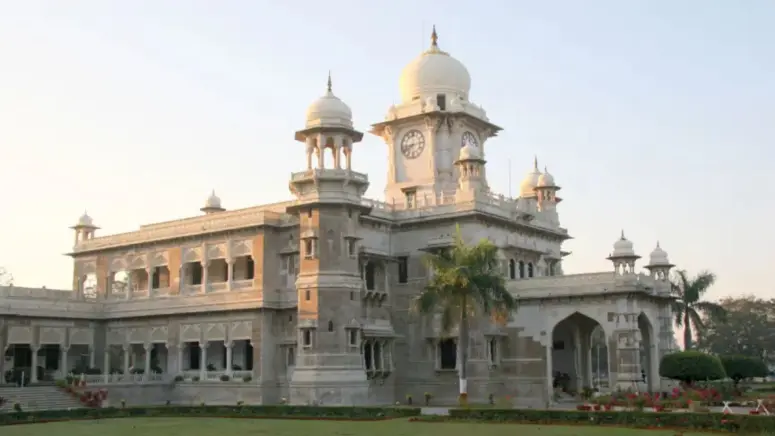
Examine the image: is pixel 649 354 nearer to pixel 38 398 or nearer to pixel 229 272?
pixel 229 272

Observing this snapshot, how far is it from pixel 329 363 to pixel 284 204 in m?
10.5

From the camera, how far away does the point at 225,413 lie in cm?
3712

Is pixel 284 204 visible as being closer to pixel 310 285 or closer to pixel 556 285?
pixel 310 285

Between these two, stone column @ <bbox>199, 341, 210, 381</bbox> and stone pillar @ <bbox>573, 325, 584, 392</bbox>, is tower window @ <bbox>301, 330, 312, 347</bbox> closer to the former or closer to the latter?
stone column @ <bbox>199, 341, 210, 381</bbox>

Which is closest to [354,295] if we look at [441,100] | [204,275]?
[204,275]

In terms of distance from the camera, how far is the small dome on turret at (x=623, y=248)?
1746 inches

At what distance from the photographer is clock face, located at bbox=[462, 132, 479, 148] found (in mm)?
54281

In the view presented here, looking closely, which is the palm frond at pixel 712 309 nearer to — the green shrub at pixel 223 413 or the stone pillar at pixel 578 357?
the stone pillar at pixel 578 357

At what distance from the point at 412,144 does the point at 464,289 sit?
17532mm

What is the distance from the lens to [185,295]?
49844 mm

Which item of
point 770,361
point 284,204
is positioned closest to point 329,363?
point 284,204

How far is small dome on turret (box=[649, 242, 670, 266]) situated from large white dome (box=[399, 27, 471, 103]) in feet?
50.1

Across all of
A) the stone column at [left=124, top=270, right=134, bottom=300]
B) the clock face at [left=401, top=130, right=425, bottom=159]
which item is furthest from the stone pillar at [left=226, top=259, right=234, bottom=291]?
the clock face at [left=401, top=130, right=425, bottom=159]

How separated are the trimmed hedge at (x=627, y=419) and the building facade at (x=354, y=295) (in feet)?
30.3
